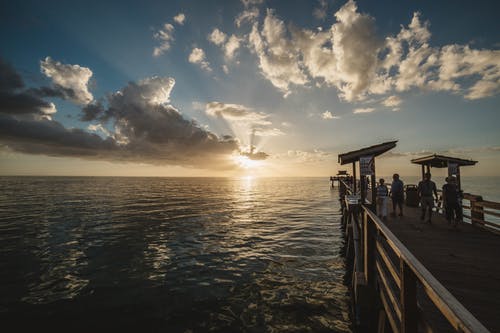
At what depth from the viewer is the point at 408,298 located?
2.71 metres

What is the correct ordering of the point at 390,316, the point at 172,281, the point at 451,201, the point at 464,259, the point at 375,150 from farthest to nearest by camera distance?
the point at 375,150 < the point at 451,201 < the point at 172,281 < the point at 464,259 < the point at 390,316

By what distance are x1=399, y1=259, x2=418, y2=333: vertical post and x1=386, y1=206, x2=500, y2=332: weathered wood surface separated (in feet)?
5.18

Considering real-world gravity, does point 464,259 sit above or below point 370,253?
below

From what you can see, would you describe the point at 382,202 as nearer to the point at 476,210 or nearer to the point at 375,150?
the point at 375,150

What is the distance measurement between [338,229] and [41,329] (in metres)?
15.7

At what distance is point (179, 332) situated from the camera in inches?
224

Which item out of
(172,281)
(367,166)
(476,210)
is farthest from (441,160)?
(172,281)

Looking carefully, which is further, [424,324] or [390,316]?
[390,316]

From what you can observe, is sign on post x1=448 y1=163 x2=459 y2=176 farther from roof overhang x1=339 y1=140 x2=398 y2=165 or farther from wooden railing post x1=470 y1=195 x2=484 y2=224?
roof overhang x1=339 y1=140 x2=398 y2=165

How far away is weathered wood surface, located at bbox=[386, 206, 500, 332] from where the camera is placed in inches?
158

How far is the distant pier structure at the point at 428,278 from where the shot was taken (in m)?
2.41

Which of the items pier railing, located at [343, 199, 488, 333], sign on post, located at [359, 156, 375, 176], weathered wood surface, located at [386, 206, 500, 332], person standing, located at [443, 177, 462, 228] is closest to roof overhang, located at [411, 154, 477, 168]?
weathered wood surface, located at [386, 206, 500, 332]

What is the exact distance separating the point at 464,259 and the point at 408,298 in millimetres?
4977

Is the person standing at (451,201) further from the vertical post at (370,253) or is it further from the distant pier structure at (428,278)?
the vertical post at (370,253)
